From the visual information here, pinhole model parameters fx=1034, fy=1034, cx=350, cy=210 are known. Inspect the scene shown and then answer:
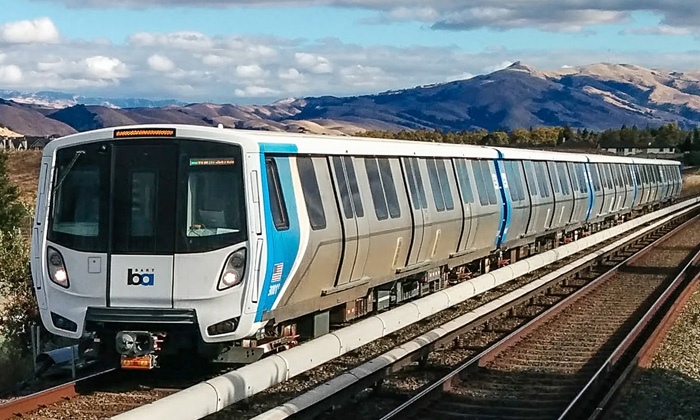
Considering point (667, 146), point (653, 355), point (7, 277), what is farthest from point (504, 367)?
point (667, 146)

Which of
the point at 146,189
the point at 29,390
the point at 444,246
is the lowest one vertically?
the point at 29,390

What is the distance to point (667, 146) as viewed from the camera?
160375mm

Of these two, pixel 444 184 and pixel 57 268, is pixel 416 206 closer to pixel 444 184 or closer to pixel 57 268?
pixel 444 184

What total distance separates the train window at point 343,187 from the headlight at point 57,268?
12.3 feet

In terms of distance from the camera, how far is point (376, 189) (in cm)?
1445

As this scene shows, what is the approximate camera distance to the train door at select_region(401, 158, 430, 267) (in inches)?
622

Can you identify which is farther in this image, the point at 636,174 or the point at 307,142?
the point at 636,174

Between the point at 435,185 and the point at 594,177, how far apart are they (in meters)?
17.7

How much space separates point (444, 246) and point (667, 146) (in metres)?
151

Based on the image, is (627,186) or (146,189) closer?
(146,189)

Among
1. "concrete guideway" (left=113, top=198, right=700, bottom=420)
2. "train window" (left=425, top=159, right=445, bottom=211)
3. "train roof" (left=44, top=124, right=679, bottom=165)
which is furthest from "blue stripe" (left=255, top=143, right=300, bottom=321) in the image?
"train window" (left=425, top=159, right=445, bottom=211)

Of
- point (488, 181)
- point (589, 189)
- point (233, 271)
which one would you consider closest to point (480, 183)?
point (488, 181)

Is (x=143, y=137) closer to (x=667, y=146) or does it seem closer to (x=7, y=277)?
(x=7, y=277)

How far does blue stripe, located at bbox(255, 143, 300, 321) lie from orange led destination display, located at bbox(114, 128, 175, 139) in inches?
38.8
